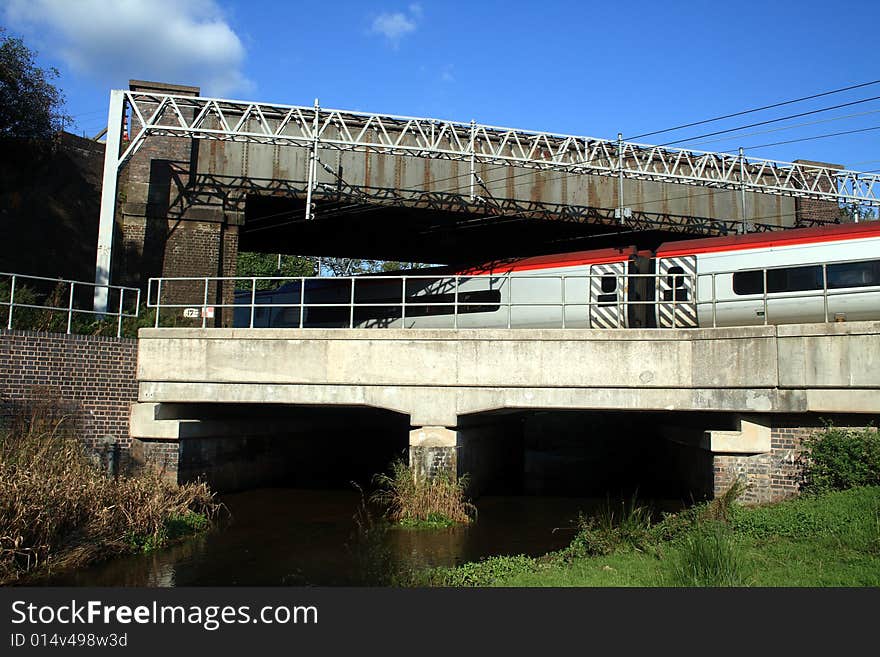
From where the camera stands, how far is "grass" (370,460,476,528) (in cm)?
1394

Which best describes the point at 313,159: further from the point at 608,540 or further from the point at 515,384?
the point at 608,540

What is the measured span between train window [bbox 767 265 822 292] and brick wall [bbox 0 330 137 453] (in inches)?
560

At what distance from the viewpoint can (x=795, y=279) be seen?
15.8m

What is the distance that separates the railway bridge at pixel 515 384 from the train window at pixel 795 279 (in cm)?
341

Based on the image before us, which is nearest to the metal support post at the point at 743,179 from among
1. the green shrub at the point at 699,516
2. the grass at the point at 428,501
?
the green shrub at the point at 699,516

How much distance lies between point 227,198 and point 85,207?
37.2 ft

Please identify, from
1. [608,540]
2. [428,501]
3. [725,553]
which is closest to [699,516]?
[608,540]

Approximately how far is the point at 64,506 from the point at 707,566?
8719mm

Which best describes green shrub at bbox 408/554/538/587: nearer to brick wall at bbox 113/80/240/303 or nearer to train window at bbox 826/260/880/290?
train window at bbox 826/260/880/290

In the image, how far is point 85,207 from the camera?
1144 inches

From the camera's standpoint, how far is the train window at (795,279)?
15571mm

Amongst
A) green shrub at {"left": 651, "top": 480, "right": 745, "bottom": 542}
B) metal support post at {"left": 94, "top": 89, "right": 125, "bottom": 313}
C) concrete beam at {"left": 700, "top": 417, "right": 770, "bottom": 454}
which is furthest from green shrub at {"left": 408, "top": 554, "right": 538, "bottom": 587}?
metal support post at {"left": 94, "top": 89, "right": 125, "bottom": 313}

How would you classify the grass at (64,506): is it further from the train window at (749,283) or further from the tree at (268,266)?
the tree at (268,266)
